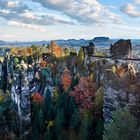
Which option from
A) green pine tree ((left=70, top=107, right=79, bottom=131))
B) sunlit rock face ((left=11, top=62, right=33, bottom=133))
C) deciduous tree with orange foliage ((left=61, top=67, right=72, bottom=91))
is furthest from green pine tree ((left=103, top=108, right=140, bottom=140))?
deciduous tree with orange foliage ((left=61, top=67, right=72, bottom=91))

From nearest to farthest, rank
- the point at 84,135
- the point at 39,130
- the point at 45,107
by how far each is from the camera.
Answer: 1. the point at 84,135
2. the point at 39,130
3. the point at 45,107

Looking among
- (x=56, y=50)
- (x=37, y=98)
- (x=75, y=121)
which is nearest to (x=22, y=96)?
(x=37, y=98)

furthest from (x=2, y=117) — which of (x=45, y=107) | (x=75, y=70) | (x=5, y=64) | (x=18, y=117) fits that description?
(x=5, y=64)

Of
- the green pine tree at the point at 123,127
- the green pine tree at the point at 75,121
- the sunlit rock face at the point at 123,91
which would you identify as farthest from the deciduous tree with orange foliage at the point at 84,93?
the green pine tree at the point at 123,127

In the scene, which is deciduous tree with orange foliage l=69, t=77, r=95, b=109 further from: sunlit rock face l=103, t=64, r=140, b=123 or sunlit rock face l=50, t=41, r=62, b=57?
sunlit rock face l=50, t=41, r=62, b=57

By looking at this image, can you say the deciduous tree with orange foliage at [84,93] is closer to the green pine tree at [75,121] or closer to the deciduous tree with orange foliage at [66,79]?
the green pine tree at [75,121]

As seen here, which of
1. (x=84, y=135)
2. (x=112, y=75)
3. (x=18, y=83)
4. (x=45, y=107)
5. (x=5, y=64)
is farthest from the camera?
(x=5, y=64)

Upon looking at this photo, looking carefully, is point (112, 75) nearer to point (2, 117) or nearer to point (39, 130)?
point (39, 130)
